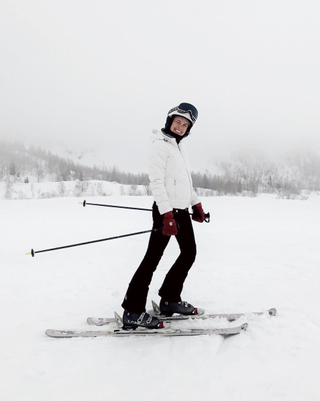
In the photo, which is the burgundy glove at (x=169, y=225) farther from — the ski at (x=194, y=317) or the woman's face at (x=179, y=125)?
the ski at (x=194, y=317)

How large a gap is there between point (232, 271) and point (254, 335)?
2060 mm

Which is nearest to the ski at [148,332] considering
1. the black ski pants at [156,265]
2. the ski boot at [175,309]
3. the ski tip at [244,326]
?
the ski tip at [244,326]

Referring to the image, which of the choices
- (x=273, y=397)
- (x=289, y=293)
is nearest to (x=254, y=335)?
(x=273, y=397)

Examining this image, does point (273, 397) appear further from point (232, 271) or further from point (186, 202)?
point (232, 271)

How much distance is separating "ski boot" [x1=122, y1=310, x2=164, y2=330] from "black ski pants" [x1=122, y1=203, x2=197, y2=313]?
0.15 ft

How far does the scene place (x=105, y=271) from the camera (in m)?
4.45

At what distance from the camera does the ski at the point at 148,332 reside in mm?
2443

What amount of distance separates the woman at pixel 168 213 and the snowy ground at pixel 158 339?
0.86 ft

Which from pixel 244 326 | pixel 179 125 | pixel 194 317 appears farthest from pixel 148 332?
pixel 179 125

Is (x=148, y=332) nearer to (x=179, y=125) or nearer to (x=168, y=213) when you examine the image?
(x=168, y=213)

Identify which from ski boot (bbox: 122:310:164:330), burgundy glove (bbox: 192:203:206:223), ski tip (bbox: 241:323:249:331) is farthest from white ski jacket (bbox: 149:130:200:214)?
ski tip (bbox: 241:323:249:331)

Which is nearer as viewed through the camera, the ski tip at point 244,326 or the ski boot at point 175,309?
the ski tip at point 244,326

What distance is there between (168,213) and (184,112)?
3.36 feet

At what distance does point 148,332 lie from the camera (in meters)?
2.48
